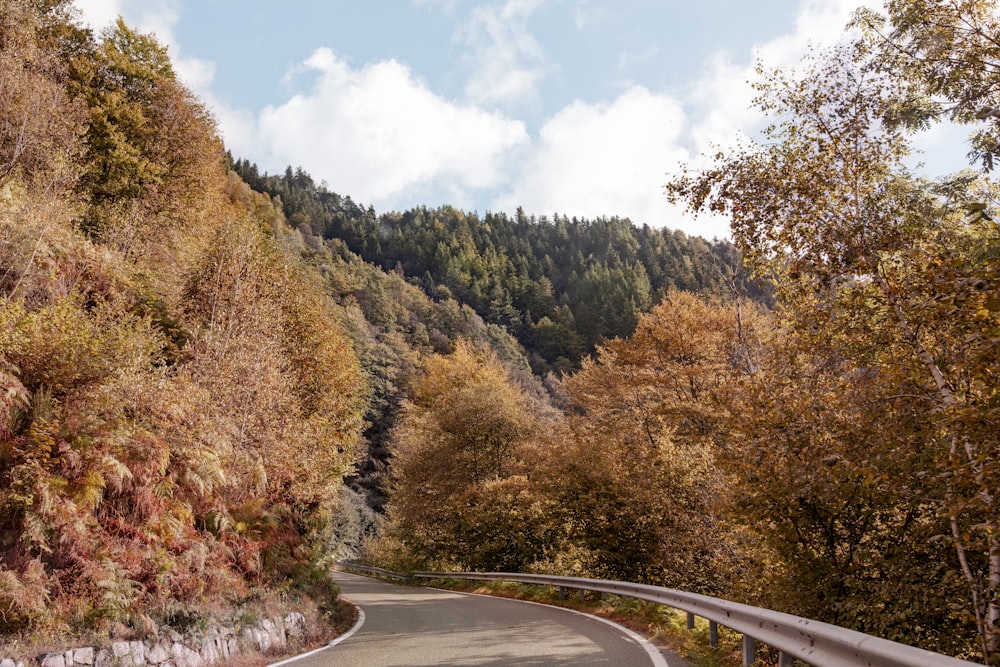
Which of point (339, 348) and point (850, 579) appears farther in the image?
point (339, 348)

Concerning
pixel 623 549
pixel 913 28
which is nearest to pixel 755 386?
pixel 913 28

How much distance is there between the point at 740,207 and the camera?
8516mm

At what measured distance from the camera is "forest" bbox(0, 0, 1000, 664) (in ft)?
23.0

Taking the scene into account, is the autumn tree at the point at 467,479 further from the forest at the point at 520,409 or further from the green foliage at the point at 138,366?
the green foliage at the point at 138,366

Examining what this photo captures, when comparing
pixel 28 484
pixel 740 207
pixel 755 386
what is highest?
pixel 740 207

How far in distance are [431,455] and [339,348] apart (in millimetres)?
9421

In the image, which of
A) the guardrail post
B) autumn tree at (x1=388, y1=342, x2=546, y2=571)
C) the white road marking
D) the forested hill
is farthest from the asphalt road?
the forested hill

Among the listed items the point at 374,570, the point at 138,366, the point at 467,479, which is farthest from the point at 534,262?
the point at 138,366

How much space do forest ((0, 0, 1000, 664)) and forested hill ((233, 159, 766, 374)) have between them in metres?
56.6

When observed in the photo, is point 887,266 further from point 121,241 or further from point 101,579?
point 121,241

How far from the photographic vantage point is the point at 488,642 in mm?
9414

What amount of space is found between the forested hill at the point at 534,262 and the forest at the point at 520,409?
56.6 m

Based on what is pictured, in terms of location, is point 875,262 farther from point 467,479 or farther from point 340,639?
point 467,479

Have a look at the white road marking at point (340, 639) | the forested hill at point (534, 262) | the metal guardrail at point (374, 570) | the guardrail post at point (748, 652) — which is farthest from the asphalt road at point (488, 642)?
the forested hill at point (534, 262)
